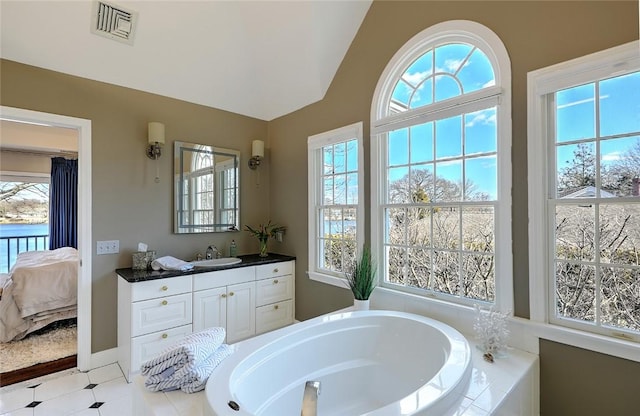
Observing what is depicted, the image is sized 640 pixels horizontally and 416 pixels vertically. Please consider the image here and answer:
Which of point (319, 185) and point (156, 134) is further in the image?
point (319, 185)

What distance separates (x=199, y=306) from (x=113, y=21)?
2439 millimetres

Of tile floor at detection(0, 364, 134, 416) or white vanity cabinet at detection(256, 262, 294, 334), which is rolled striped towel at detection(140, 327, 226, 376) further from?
white vanity cabinet at detection(256, 262, 294, 334)

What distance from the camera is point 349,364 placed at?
211cm

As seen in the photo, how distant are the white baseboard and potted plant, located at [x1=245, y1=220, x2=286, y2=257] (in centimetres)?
163

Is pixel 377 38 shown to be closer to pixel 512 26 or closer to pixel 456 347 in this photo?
pixel 512 26

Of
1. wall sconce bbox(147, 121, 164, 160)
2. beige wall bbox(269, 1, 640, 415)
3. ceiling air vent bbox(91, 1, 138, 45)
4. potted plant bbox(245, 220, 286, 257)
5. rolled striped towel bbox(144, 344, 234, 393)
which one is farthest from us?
potted plant bbox(245, 220, 286, 257)

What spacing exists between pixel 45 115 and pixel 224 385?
2.60 meters

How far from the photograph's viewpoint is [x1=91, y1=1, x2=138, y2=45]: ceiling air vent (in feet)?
7.47

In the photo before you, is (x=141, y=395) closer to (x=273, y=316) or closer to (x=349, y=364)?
(x=349, y=364)

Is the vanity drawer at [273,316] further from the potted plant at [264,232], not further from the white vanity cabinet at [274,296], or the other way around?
the potted plant at [264,232]

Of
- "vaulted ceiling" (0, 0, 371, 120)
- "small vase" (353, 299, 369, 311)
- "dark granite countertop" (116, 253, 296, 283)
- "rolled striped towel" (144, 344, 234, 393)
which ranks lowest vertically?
"rolled striped towel" (144, 344, 234, 393)

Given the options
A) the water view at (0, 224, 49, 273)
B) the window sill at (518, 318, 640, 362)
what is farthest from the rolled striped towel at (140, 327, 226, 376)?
the water view at (0, 224, 49, 273)

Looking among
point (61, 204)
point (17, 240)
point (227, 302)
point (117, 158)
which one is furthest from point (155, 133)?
point (17, 240)

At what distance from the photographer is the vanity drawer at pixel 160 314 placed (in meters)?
2.43
